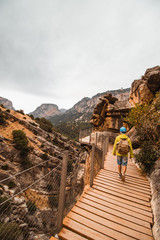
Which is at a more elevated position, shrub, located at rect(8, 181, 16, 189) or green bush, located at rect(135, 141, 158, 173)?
green bush, located at rect(135, 141, 158, 173)

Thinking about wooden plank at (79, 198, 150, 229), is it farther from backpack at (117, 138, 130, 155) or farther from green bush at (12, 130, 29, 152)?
green bush at (12, 130, 29, 152)

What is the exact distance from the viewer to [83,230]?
2.59m

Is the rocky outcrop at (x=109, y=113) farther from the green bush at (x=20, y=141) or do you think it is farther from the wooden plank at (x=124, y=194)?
the green bush at (x=20, y=141)

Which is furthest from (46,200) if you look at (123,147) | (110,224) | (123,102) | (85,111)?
(85,111)

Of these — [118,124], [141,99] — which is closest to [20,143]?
[118,124]

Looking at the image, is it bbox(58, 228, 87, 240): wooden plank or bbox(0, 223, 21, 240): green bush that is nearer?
bbox(0, 223, 21, 240): green bush

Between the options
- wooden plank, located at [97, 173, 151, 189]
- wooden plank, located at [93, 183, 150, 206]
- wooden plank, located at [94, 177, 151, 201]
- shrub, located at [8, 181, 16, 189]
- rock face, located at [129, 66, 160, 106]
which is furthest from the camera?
shrub, located at [8, 181, 16, 189]

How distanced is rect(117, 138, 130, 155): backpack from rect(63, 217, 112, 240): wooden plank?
2.65m

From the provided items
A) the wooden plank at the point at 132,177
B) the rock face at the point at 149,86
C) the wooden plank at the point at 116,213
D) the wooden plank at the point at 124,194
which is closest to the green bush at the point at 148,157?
the wooden plank at the point at 132,177

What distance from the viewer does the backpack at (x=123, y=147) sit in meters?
4.41

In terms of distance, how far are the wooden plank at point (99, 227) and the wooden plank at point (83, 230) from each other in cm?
6

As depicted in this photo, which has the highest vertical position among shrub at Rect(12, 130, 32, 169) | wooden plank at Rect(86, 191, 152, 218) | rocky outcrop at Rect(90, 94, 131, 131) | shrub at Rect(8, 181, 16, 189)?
rocky outcrop at Rect(90, 94, 131, 131)

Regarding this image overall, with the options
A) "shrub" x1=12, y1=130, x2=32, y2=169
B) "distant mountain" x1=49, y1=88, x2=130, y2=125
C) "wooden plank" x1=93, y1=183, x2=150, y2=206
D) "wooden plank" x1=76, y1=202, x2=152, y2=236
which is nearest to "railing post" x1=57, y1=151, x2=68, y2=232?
"wooden plank" x1=76, y1=202, x2=152, y2=236

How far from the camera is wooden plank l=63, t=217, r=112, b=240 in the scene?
249 cm
